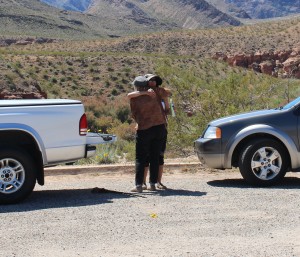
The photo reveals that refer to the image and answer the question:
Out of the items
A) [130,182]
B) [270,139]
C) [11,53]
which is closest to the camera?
[270,139]

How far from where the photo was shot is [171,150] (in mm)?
15812

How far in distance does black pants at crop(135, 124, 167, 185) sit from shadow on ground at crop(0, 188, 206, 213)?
1.02 ft

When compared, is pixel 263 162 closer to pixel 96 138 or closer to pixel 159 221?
pixel 96 138

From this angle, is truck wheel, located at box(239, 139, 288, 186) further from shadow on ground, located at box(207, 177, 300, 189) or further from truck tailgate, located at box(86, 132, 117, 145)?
truck tailgate, located at box(86, 132, 117, 145)

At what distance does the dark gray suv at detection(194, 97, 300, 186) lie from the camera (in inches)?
394

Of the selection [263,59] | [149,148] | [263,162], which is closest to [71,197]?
[149,148]

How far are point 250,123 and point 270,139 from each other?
0.40 metres

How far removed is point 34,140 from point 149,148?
1.73 meters

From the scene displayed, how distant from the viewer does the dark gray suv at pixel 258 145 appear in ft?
32.9

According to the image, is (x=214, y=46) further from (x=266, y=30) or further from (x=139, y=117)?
(x=139, y=117)

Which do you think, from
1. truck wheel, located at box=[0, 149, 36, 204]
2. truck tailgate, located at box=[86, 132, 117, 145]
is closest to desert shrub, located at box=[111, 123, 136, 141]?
truck tailgate, located at box=[86, 132, 117, 145]

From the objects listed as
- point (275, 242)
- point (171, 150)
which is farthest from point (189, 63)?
point (275, 242)

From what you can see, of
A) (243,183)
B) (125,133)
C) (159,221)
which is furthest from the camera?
(125,133)

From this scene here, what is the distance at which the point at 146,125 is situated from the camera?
966 cm
